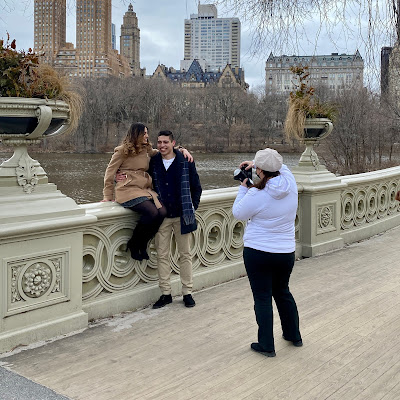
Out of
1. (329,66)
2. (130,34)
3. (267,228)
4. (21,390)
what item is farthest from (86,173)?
(21,390)

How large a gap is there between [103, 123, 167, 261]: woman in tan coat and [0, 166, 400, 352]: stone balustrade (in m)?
0.13

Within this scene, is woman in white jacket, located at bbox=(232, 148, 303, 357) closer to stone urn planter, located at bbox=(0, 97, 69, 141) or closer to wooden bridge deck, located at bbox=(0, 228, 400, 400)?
wooden bridge deck, located at bbox=(0, 228, 400, 400)

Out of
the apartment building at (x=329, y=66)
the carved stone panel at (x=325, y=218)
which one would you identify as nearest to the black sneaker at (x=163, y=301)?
the apartment building at (x=329, y=66)

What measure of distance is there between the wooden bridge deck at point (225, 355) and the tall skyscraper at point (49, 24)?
238cm

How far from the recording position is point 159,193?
5.04m

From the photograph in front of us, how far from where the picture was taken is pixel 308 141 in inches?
317

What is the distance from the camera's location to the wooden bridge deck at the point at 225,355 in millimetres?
3396

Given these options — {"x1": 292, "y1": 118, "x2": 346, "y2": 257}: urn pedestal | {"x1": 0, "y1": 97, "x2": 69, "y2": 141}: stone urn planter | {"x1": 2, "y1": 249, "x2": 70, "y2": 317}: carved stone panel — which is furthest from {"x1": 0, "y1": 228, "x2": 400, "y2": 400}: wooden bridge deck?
{"x1": 292, "y1": 118, "x2": 346, "y2": 257}: urn pedestal

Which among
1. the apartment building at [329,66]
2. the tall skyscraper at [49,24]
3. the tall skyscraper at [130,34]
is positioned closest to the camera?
the tall skyscraper at [49,24]

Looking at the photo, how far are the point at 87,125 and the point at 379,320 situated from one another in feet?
153

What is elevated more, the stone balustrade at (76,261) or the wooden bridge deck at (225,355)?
the stone balustrade at (76,261)

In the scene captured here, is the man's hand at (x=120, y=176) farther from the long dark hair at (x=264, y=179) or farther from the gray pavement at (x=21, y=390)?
the gray pavement at (x=21, y=390)

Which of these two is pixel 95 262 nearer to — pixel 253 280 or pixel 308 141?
pixel 253 280

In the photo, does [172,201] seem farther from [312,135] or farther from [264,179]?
[312,135]
